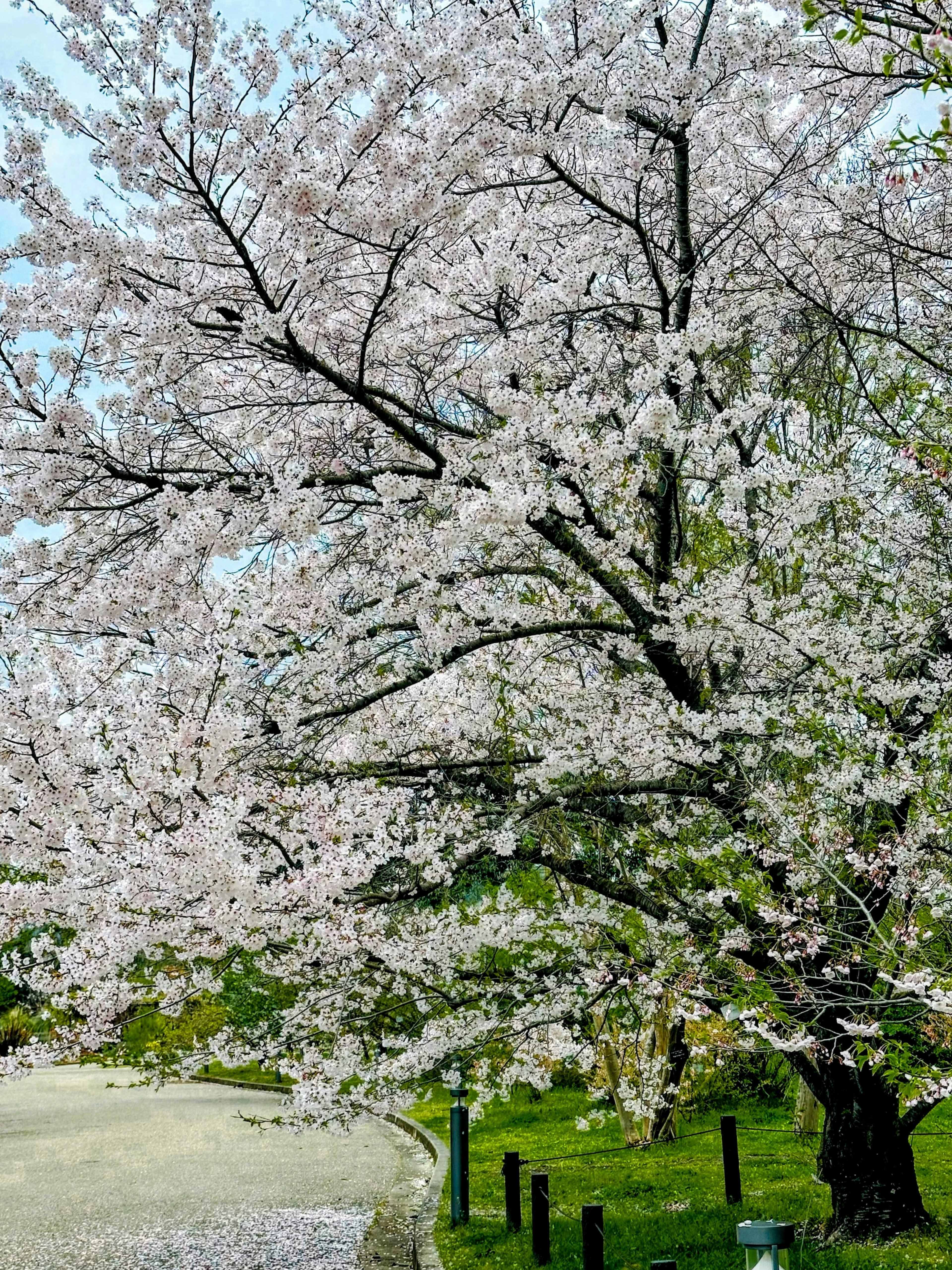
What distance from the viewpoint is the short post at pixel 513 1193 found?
8750 millimetres

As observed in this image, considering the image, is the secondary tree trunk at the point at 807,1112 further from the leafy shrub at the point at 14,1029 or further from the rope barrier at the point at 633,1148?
the leafy shrub at the point at 14,1029

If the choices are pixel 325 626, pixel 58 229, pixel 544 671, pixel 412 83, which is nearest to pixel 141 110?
pixel 58 229

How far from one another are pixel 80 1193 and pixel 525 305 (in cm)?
1139

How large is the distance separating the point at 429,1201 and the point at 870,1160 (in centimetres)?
467

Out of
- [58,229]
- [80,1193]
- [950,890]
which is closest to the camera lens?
[58,229]

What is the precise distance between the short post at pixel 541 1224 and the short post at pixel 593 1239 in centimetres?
184

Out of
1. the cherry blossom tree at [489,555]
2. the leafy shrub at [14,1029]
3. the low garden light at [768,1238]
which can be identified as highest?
the cherry blossom tree at [489,555]

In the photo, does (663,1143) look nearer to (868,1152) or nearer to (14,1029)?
(868,1152)

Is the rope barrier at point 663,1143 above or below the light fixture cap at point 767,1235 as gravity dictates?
below

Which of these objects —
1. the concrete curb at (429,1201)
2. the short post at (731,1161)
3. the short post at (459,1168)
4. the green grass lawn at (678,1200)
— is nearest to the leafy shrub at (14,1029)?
Answer: the concrete curb at (429,1201)

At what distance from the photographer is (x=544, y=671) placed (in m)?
8.66

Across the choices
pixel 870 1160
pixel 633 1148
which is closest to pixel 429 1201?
pixel 633 1148

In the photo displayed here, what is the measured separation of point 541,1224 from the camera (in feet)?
24.0

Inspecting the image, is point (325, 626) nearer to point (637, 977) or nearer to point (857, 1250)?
point (637, 977)
